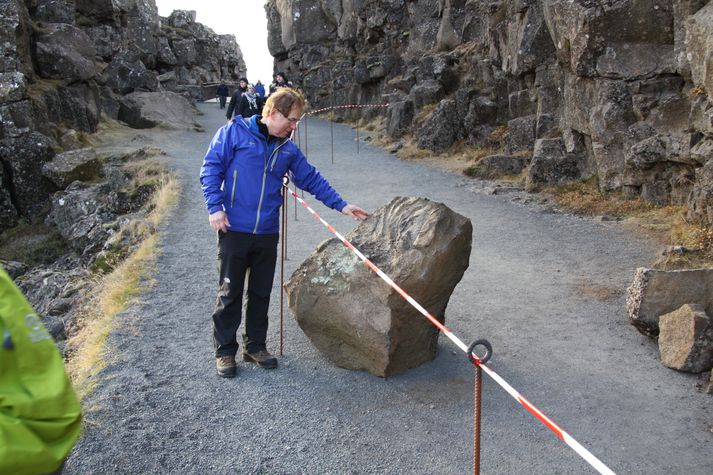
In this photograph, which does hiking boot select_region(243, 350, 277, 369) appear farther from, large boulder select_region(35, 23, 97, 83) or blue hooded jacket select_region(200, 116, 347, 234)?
large boulder select_region(35, 23, 97, 83)

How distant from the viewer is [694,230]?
9.41 meters

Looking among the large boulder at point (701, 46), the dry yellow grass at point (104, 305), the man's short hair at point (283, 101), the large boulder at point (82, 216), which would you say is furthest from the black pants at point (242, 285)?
the large boulder at point (82, 216)

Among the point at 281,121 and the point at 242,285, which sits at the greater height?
the point at 281,121

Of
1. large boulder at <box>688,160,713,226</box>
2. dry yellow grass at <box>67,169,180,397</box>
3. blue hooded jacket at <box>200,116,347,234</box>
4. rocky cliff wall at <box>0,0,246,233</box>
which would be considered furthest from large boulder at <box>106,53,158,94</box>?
blue hooded jacket at <box>200,116,347,234</box>

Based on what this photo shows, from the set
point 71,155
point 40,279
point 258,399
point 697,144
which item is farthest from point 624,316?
point 71,155

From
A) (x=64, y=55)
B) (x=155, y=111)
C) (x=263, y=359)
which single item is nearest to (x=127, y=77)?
(x=155, y=111)

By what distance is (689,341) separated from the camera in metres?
5.77

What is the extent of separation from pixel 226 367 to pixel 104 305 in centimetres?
295

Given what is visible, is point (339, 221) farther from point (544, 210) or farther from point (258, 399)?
point (258, 399)

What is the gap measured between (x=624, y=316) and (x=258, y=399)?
4.22m

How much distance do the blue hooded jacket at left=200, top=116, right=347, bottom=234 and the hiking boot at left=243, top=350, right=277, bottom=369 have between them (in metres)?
1.21

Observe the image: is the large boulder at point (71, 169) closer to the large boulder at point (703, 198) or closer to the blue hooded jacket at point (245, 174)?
the blue hooded jacket at point (245, 174)

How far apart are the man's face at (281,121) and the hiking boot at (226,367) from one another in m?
2.01

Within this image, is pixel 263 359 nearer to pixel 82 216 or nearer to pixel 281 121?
pixel 281 121
